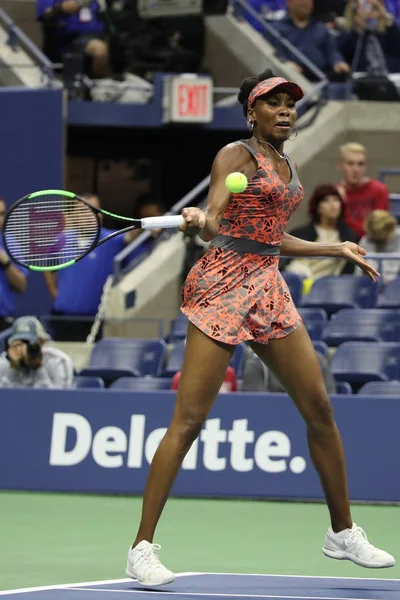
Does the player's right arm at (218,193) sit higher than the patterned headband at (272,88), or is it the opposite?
the patterned headband at (272,88)

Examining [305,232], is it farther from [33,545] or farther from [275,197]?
[275,197]

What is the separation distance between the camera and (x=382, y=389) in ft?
33.2

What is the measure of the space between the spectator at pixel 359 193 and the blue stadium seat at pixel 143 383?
105 inches

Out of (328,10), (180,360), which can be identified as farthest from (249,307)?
(328,10)

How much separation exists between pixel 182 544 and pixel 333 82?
822cm

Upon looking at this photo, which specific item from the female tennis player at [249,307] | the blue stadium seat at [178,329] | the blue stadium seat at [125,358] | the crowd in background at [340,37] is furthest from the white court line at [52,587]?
the crowd in background at [340,37]

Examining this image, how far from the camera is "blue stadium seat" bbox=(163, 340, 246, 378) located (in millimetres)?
10977

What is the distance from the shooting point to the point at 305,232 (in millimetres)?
11867

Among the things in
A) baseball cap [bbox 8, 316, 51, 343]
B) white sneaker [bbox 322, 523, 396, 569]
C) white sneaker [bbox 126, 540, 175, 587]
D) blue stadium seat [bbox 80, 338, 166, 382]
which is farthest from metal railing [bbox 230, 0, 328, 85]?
white sneaker [bbox 126, 540, 175, 587]

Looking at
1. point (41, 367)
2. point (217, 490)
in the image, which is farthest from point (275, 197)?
point (41, 367)

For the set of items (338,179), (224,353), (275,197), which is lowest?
(338,179)

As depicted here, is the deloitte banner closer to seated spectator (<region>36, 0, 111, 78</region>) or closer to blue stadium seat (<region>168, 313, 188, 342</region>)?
blue stadium seat (<region>168, 313, 188, 342</region>)

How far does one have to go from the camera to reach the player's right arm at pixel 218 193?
216 inches

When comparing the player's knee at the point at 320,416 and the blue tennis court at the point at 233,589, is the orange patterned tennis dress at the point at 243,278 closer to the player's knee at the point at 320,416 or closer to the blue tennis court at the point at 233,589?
the player's knee at the point at 320,416
